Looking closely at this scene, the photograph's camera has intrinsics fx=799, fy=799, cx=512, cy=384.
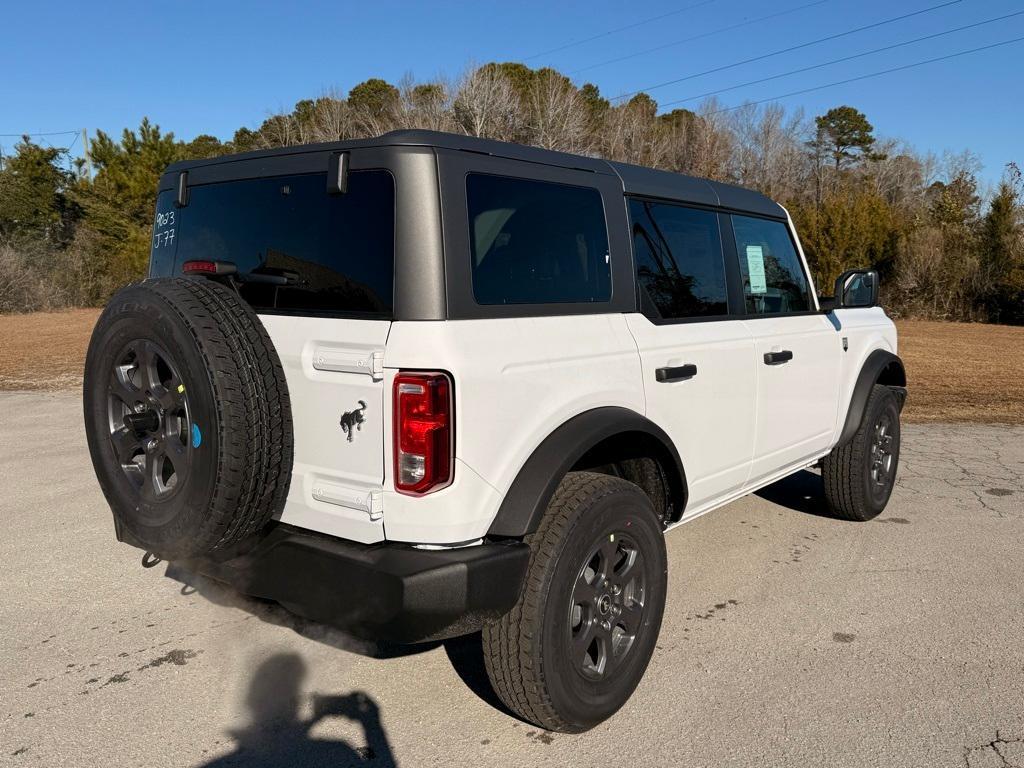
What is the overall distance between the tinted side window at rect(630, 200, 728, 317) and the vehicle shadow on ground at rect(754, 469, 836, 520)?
237 centimetres

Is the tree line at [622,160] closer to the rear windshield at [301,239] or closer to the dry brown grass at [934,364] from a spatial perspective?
the dry brown grass at [934,364]

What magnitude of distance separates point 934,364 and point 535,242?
536 inches

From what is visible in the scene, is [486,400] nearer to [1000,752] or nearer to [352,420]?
[352,420]

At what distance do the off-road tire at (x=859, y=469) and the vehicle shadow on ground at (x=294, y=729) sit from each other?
328 centimetres

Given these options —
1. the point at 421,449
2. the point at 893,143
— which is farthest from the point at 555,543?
the point at 893,143

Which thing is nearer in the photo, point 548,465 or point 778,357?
point 548,465

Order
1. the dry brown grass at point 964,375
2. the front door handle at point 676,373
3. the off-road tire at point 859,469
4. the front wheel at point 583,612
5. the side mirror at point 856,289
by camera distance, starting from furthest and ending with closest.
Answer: the dry brown grass at point 964,375, the off-road tire at point 859,469, the side mirror at point 856,289, the front door handle at point 676,373, the front wheel at point 583,612

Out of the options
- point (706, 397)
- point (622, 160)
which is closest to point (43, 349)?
point (706, 397)

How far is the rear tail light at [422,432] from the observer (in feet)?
7.64

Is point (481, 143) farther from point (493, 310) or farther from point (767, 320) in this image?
point (767, 320)

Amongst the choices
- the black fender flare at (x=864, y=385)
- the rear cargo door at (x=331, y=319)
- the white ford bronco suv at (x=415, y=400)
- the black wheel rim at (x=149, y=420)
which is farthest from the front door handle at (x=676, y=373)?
the black fender flare at (x=864, y=385)

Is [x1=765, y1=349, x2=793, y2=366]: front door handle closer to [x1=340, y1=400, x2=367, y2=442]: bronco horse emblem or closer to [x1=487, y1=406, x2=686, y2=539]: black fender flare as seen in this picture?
[x1=487, y1=406, x2=686, y2=539]: black fender flare

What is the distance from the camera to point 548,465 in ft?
8.43

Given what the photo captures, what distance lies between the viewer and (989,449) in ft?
24.0
